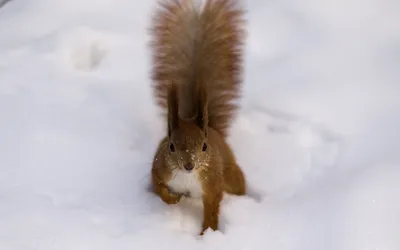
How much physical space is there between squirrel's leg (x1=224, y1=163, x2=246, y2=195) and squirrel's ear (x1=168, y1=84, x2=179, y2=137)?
0.36 m

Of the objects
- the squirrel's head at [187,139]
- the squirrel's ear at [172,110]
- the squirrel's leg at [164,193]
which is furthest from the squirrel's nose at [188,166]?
the squirrel's leg at [164,193]

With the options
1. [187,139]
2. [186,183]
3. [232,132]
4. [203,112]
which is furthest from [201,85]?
[232,132]

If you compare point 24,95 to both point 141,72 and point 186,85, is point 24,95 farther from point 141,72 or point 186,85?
point 186,85

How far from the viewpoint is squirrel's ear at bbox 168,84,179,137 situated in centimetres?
205

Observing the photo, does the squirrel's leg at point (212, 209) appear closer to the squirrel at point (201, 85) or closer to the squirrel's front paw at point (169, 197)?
the squirrel at point (201, 85)

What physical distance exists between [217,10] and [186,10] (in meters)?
0.13

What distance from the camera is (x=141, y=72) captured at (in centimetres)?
314

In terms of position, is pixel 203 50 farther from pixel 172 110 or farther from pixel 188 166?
pixel 188 166

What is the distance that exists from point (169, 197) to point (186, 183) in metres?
0.14

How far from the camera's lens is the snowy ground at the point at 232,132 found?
214 cm

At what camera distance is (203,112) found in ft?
6.95

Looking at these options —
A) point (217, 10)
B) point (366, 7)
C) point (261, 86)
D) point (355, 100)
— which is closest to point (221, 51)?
point (217, 10)

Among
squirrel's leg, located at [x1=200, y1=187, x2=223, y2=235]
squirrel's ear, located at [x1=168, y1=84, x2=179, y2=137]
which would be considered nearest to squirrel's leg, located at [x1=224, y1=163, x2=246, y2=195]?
squirrel's leg, located at [x1=200, y1=187, x2=223, y2=235]

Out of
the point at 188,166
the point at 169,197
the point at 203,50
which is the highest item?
the point at 203,50
